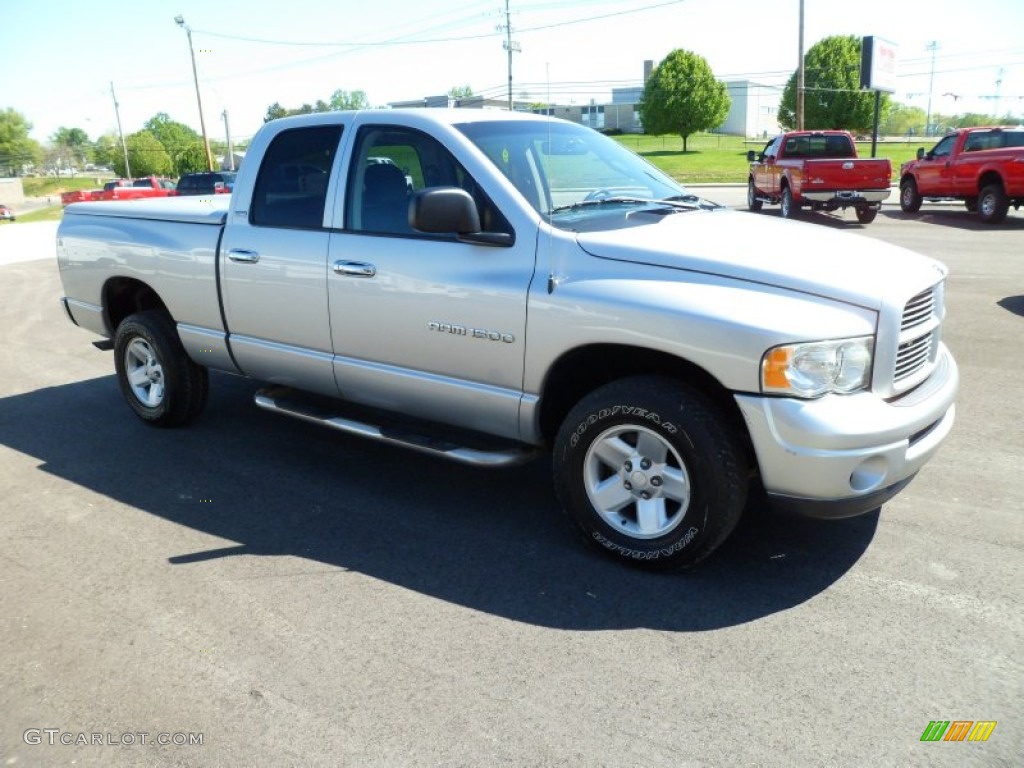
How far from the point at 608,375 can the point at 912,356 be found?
4.38 ft

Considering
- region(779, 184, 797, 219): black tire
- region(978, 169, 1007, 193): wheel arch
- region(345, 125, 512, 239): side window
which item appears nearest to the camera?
region(345, 125, 512, 239): side window

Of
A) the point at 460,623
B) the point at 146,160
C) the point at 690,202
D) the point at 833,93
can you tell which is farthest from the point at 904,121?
the point at 460,623

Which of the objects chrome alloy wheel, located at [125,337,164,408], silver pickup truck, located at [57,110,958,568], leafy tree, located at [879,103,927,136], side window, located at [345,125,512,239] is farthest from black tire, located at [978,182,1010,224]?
leafy tree, located at [879,103,927,136]

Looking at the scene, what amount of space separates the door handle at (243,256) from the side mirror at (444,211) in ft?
4.90

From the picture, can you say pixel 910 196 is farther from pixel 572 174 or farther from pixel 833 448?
pixel 833 448

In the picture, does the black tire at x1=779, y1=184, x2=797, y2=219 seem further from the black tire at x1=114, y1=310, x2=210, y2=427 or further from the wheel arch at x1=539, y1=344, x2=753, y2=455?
the wheel arch at x1=539, y1=344, x2=753, y2=455

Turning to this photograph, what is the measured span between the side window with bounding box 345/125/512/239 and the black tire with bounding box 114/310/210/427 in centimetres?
189

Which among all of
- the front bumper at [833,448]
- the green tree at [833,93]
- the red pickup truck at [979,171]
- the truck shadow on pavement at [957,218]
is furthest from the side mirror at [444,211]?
the green tree at [833,93]

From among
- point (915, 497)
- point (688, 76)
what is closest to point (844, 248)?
point (915, 497)

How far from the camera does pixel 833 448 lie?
3.20 meters

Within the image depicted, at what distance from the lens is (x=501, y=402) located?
13.3 ft

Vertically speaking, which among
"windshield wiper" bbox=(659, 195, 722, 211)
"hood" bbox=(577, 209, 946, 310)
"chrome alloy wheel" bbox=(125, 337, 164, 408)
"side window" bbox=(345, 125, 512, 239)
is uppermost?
"side window" bbox=(345, 125, 512, 239)

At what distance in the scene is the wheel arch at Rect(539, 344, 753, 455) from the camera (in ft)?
11.9
